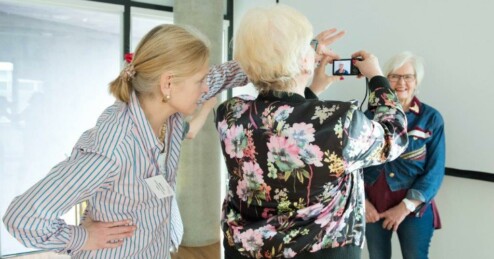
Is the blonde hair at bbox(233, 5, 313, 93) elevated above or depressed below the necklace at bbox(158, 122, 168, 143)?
above

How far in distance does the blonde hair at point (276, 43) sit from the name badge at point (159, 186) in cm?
46

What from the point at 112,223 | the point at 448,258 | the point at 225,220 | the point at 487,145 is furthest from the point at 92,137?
the point at 448,258

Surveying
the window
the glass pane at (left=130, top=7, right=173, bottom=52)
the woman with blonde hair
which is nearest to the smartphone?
the woman with blonde hair

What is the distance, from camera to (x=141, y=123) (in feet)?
3.83

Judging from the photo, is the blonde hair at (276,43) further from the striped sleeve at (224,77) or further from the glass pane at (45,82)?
the glass pane at (45,82)

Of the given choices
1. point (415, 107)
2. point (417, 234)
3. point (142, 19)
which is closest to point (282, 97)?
point (415, 107)

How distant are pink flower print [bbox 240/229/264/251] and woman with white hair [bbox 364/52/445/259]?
110 centimetres

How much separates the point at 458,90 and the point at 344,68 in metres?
1.11

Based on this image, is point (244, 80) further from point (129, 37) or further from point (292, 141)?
point (129, 37)

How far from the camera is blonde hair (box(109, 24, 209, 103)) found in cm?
112

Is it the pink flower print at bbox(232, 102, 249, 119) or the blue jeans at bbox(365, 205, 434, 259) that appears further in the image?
the blue jeans at bbox(365, 205, 434, 259)

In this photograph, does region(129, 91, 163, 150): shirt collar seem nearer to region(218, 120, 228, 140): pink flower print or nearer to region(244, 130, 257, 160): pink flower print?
region(218, 120, 228, 140): pink flower print

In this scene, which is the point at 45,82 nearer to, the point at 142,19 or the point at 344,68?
the point at 142,19

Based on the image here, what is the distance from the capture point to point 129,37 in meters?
4.04
